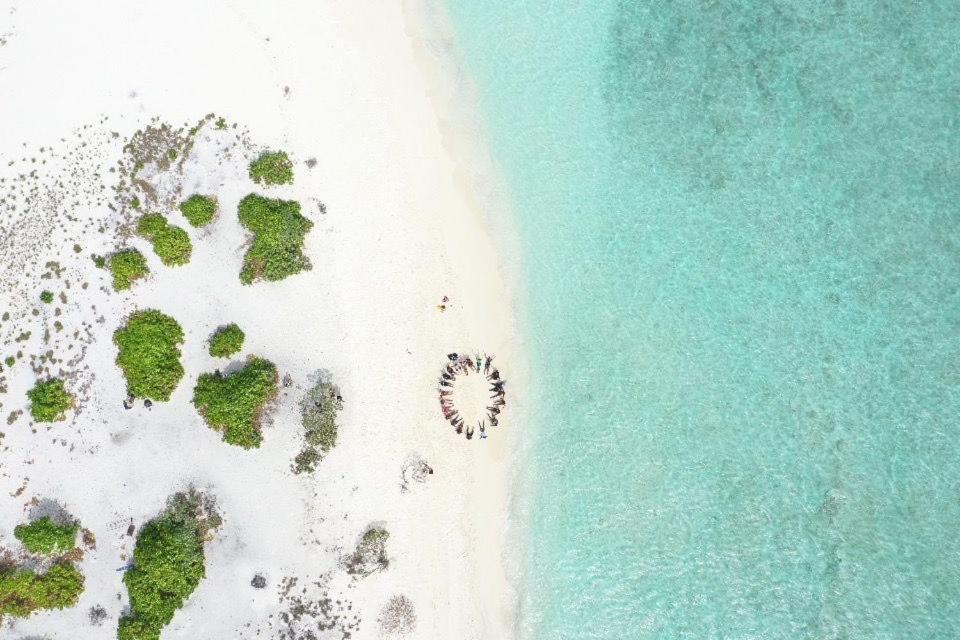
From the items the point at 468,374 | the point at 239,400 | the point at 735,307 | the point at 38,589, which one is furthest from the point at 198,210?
the point at 735,307

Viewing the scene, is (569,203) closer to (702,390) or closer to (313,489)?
(702,390)

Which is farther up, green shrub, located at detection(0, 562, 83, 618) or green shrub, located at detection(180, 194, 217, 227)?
green shrub, located at detection(180, 194, 217, 227)

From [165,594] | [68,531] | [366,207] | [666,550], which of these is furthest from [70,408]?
[666,550]

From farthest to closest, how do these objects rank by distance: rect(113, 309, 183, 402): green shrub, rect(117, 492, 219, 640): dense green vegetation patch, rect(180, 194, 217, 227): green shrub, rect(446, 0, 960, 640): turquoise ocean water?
rect(446, 0, 960, 640): turquoise ocean water
rect(180, 194, 217, 227): green shrub
rect(113, 309, 183, 402): green shrub
rect(117, 492, 219, 640): dense green vegetation patch

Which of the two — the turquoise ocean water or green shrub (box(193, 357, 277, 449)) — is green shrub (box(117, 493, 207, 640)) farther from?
the turquoise ocean water

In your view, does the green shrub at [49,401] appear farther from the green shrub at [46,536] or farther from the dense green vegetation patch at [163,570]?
the dense green vegetation patch at [163,570]

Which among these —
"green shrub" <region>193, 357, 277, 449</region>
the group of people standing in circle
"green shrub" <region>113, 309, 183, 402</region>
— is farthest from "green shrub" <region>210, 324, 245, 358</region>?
the group of people standing in circle

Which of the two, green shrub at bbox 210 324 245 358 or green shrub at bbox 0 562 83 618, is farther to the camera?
green shrub at bbox 210 324 245 358

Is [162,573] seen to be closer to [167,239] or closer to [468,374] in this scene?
[167,239]

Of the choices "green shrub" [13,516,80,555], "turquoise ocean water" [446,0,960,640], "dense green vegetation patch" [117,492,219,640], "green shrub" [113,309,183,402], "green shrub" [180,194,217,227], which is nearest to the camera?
"dense green vegetation patch" [117,492,219,640]
